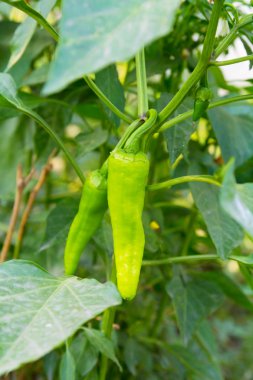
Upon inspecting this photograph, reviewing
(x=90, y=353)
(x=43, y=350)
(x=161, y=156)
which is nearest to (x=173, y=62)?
(x=161, y=156)

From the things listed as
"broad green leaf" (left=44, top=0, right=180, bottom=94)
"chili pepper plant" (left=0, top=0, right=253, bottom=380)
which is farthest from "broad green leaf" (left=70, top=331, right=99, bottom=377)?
"broad green leaf" (left=44, top=0, right=180, bottom=94)

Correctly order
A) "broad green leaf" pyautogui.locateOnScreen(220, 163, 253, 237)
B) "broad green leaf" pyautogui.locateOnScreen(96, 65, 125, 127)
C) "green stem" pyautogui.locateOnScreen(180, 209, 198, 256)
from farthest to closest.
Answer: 1. "green stem" pyautogui.locateOnScreen(180, 209, 198, 256)
2. "broad green leaf" pyautogui.locateOnScreen(96, 65, 125, 127)
3. "broad green leaf" pyautogui.locateOnScreen(220, 163, 253, 237)

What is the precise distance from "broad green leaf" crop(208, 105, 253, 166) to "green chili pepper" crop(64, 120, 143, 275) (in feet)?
0.78

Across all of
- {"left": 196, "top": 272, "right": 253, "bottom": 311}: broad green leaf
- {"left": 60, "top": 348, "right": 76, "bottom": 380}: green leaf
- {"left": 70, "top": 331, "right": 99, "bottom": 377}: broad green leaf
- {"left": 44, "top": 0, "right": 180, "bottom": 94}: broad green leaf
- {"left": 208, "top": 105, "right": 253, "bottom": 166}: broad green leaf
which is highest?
{"left": 44, "top": 0, "right": 180, "bottom": 94}: broad green leaf

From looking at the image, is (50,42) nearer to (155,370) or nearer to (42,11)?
(42,11)

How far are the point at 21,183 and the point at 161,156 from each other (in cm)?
22

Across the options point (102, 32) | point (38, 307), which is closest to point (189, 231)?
point (38, 307)

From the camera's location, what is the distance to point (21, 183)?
0.86m

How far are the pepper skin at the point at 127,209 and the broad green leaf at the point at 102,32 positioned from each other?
0.65ft

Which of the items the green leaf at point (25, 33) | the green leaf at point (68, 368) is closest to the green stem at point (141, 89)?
the green leaf at point (25, 33)

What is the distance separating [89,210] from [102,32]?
11.3 inches

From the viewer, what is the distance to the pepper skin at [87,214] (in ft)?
1.88

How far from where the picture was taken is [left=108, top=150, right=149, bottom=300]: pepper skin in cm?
53

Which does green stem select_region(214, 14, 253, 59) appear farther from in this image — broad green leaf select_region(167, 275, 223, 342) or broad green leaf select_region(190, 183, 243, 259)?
broad green leaf select_region(167, 275, 223, 342)
